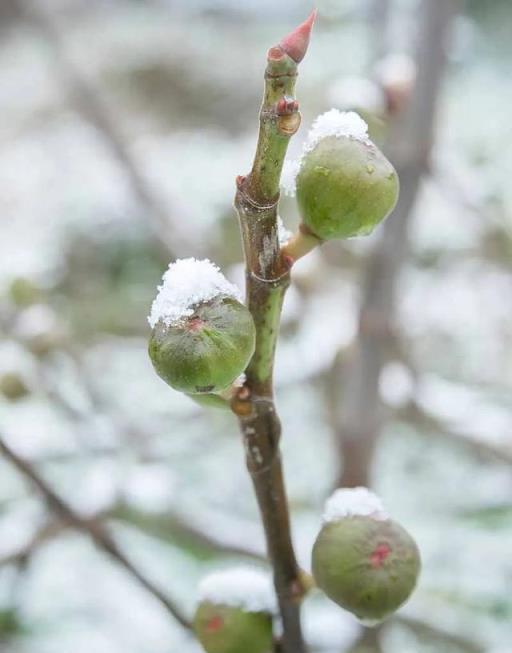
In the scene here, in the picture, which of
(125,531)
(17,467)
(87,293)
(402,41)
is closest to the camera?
(17,467)

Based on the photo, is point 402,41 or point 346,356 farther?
point 402,41

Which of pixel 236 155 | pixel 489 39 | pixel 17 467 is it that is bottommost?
pixel 17 467

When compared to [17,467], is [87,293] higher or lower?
higher

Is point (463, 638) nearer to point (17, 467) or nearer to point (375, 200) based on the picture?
point (17, 467)

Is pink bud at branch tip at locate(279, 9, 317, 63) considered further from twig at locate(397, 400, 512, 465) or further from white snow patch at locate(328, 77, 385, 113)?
twig at locate(397, 400, 512, 465)

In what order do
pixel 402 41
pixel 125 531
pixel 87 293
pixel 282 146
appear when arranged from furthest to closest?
1. pixel 87 293
2. pixel 402 41
3. pixel 125 531
4. pixel 282 146

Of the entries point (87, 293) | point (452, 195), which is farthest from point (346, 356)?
point (87, 293)

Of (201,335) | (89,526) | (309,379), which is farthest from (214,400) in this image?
(309,379)

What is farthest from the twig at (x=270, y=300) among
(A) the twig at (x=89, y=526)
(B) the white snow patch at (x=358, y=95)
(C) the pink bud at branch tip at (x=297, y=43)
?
(B) the white snow patch at (x=358, y=95)

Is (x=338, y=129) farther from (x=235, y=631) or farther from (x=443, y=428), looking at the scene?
(x=443, y=428)
